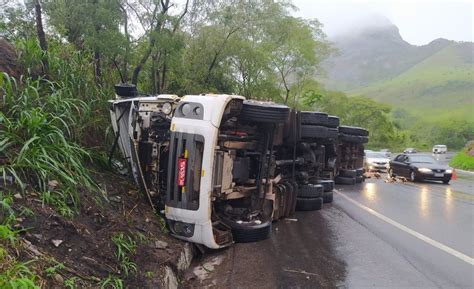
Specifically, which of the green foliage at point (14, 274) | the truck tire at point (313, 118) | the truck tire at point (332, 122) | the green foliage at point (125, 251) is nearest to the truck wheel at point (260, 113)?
the green foliage at point (125, 251)

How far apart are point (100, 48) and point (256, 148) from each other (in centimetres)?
475

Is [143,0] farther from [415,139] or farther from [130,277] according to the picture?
[415,139]

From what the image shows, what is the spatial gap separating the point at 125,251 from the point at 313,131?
4999mm

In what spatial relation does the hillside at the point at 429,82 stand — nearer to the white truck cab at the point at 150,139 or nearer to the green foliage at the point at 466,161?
the green foliage at the point at 466,161

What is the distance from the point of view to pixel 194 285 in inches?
165

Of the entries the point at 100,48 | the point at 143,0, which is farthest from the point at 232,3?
the point at 100,48

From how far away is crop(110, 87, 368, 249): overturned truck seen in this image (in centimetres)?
483

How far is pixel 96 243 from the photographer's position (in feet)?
12.3

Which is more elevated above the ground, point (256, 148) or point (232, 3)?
point (232, 3)

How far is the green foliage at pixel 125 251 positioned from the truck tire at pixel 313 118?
4.68 metres

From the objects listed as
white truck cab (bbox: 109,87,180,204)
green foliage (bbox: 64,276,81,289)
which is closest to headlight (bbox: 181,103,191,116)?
white truck cab (bbox: 109,87,180,204)

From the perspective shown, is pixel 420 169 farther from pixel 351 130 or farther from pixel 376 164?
pixel 376 164

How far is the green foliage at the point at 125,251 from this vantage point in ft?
12.1

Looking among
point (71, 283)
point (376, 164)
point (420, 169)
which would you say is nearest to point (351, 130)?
point (420, 169)
